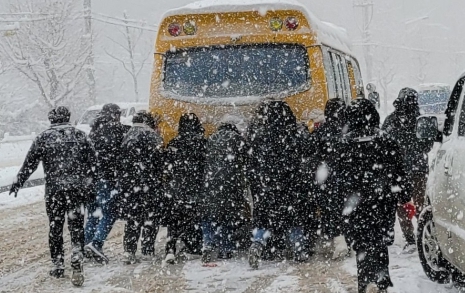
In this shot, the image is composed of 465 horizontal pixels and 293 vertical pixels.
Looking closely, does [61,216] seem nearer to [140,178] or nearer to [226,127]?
[140,178]

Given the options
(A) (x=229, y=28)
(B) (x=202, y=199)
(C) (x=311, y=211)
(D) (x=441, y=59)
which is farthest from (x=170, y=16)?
(D) (x=441, y=59)

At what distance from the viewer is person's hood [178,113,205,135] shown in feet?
24.4

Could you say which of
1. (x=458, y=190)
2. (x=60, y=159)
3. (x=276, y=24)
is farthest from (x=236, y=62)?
(x=458, y=190)

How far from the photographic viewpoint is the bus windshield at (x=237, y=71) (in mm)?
7898

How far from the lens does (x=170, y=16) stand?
802cm

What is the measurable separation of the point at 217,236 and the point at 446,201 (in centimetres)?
290

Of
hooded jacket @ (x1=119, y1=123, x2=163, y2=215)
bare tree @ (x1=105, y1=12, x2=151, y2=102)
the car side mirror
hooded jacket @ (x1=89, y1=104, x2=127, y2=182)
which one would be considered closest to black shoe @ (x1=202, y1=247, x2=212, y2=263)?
hooded jacket @ (x1=119, y1=123, x2=163, y2=215)

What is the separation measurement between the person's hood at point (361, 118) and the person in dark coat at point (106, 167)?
124 inches

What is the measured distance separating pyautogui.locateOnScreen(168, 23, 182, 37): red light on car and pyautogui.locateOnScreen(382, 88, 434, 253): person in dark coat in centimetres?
260

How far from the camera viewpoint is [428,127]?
625 centimetres

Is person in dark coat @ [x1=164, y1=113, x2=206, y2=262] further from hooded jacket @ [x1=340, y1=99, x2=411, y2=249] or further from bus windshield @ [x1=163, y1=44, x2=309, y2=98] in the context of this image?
hooded jacket @ [x1=340, y1=99, x2=411, y2=249]

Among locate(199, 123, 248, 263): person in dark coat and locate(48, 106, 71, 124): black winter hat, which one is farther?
locate(199, 123, 248, 263): person in dark coat

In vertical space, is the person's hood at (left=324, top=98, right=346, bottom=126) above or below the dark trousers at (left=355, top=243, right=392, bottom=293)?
above

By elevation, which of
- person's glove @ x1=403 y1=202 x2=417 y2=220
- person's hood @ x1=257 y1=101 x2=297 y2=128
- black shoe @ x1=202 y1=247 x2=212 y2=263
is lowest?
black shoe @ x1=202 y1=247 x2=212 y2=263
